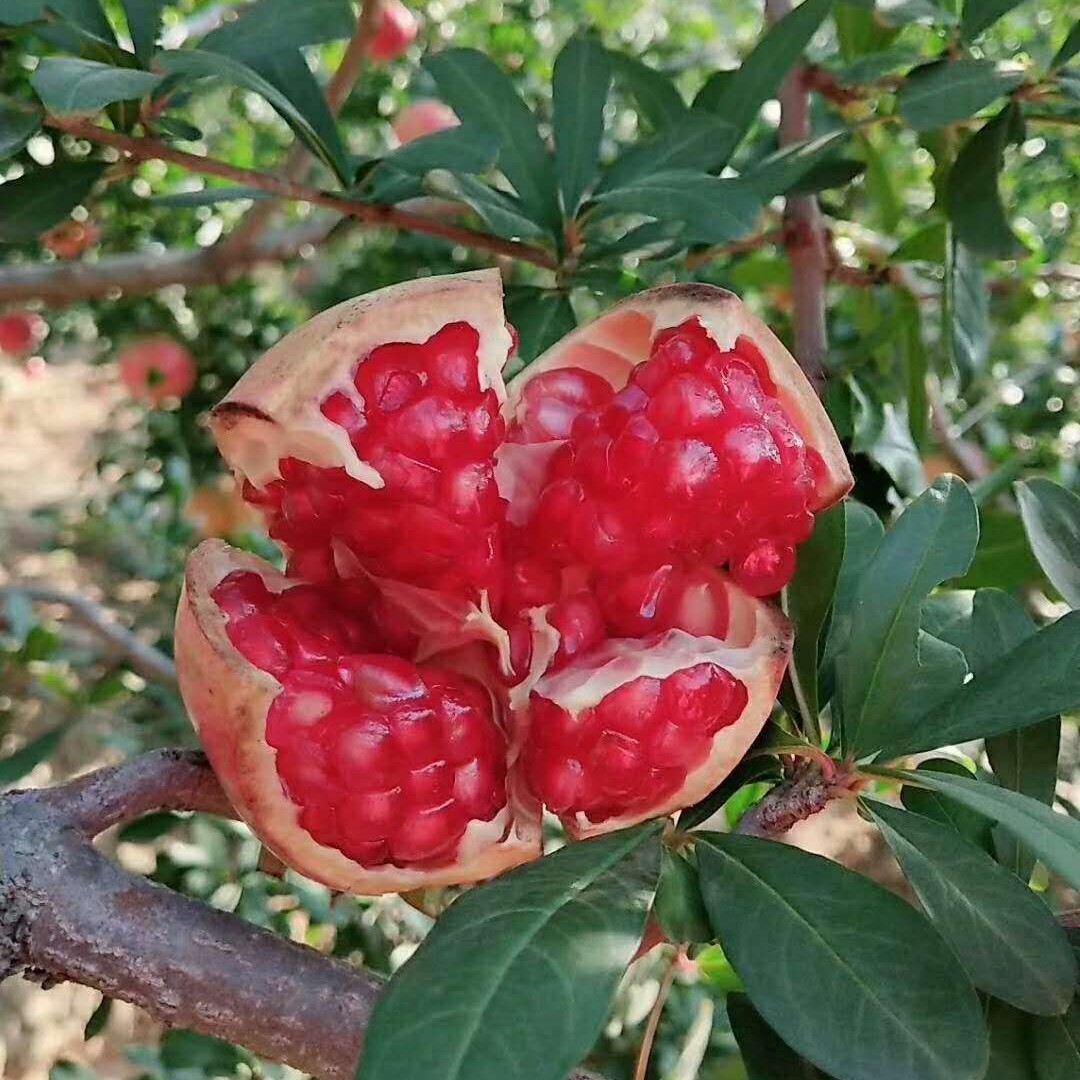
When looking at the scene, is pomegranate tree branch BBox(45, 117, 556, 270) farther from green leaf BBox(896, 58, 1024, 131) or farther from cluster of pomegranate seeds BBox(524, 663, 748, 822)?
cluster of pomegranate seeds BBox(524, 663, 748, 822)

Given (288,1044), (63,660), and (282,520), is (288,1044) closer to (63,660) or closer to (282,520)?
(282,520)

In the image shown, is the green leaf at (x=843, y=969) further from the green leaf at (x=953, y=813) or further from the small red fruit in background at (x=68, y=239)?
the small red fruit in background at (x=68, y=239)

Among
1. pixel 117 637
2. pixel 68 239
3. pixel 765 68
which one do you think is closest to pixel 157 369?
pixel 68 239

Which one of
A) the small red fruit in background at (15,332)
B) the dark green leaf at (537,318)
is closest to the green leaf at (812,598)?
the dark green leaf at (537,318)

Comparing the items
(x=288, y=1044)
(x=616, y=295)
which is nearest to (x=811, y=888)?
(x=288, y=1044)

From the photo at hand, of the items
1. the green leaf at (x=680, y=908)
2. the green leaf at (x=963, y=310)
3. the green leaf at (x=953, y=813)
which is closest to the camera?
the green leaf at (x=680, y=908)
